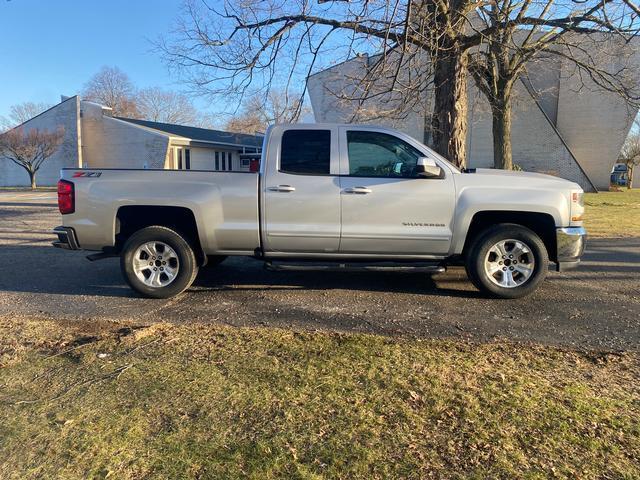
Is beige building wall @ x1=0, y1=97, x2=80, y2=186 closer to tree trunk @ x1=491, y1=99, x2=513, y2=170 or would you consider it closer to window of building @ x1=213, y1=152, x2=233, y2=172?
window of building @ x1=213, y1=152, x2=233, y2=172

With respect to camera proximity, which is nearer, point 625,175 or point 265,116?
point 265,116

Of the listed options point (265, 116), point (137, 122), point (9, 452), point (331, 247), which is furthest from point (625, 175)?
point (9, 452)

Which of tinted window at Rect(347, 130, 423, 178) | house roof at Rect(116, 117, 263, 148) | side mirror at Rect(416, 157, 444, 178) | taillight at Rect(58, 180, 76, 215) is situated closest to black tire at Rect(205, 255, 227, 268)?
taillight at Rect(58, 180, 76, 215)

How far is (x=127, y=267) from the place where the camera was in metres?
5.54

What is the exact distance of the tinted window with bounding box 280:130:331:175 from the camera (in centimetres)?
555

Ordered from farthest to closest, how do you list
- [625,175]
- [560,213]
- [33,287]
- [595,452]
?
[625,175], [33,287], [560,213], [595,452]

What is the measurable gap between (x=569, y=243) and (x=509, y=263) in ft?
2.27

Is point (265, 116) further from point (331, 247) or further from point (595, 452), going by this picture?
point (595, 452)

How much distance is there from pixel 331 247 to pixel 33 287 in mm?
3935

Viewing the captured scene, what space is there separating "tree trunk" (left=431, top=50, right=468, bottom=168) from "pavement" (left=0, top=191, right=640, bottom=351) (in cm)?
322

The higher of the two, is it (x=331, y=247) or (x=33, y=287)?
(x=331, y=247)

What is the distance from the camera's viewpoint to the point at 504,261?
5.53m

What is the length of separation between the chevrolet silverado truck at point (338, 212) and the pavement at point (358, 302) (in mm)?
404

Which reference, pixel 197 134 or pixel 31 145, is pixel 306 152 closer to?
pixel 197 134
